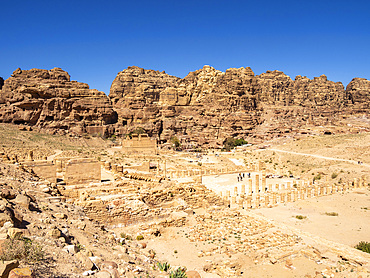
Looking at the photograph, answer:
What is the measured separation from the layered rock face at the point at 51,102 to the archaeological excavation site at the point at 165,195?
215 millimetres

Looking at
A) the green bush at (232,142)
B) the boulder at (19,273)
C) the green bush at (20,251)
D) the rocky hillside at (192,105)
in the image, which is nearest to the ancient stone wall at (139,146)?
the rocky hillside at (192,105)

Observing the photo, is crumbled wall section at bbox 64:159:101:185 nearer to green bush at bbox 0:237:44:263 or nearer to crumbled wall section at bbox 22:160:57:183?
crumbled wall section at bbox 22:160:57:183

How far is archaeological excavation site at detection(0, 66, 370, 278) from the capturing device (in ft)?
26.2

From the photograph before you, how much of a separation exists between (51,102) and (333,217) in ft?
189

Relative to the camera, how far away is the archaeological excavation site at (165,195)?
26.2 ft

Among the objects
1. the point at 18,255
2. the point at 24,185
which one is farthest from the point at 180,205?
the point at 18,255

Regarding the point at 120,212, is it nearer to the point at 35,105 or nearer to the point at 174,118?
the point at 35,105

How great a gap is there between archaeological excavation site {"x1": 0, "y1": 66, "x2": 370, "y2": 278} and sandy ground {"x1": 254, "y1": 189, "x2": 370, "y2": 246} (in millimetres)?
125

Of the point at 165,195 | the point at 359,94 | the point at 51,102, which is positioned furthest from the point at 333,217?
the point at 359,94

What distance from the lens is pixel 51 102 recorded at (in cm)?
6225

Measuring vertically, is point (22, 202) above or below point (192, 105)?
below

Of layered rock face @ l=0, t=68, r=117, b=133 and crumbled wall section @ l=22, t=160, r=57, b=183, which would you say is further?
layered rock face @ l=0, t=68, r=117, b=133

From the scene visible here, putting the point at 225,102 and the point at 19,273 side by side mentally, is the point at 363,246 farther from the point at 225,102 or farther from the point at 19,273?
the point at 225,102

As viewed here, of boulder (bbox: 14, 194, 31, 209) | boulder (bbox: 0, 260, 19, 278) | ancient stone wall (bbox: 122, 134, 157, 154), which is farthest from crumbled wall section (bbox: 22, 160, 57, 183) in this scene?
ancient stone wall (bbox: 122, 134, 157, 154)
